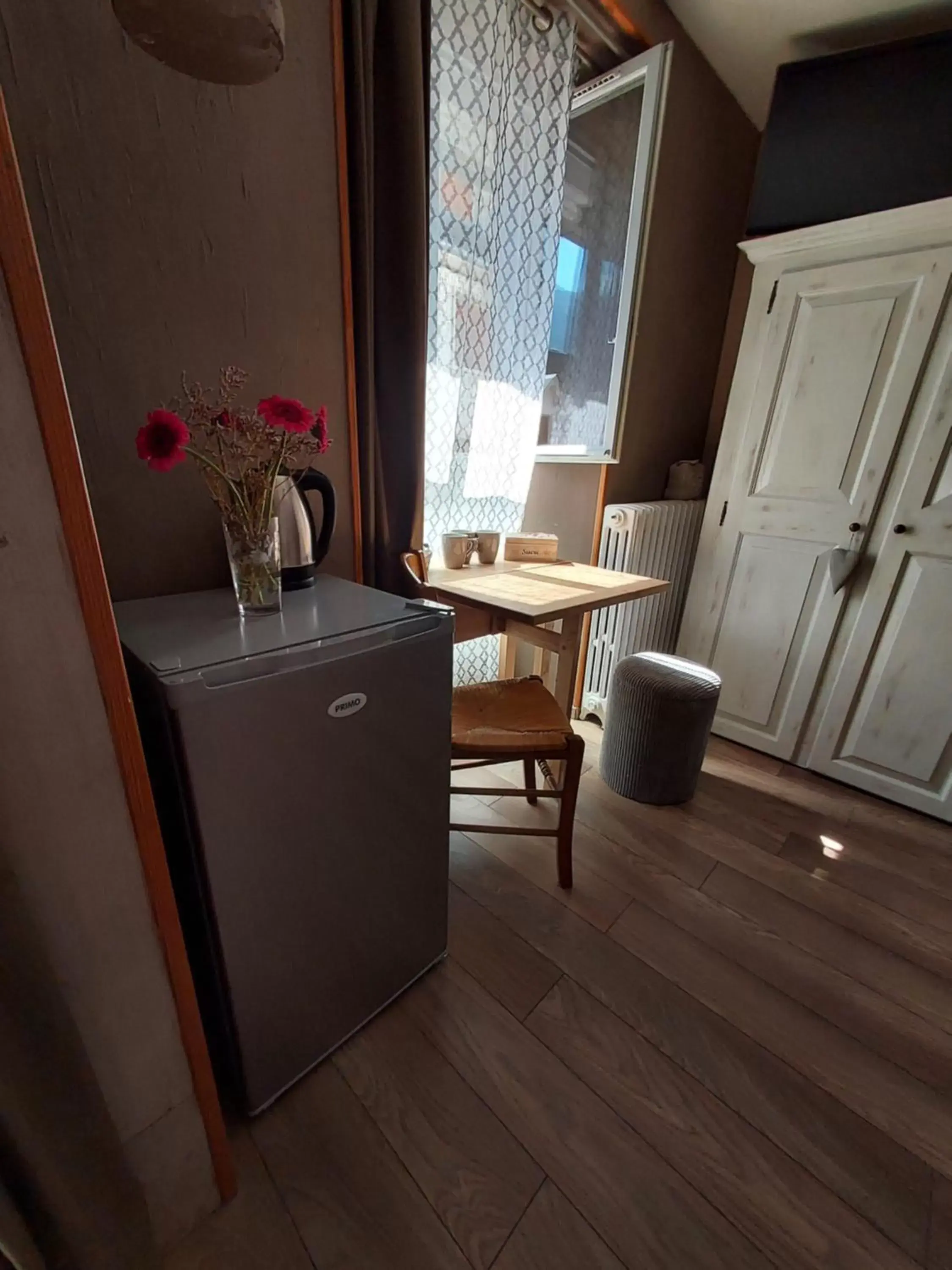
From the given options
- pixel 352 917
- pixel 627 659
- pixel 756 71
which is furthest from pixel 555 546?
pixel 756 71

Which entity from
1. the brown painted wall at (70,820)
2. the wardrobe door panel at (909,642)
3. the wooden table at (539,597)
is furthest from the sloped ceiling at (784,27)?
the brown painted wall at (70,820)

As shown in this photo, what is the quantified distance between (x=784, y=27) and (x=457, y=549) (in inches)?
82.3

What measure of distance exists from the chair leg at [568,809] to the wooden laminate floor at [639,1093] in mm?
75

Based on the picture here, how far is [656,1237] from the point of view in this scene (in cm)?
85

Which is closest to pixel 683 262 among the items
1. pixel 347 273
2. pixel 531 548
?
pixel 531 548

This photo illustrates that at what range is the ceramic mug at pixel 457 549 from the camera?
177 centimetres

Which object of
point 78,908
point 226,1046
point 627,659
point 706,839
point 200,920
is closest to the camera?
point 78,908

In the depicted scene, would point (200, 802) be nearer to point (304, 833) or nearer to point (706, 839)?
point (304, 833)

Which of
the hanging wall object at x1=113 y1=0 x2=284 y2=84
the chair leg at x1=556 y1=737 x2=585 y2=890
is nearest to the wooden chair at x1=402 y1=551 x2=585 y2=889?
the chair leg at x1=556 y1=737 x2=585 y2=890

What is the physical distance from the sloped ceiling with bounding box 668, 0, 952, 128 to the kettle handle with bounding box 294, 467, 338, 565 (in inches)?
86.3

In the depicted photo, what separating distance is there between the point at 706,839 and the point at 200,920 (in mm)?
1561

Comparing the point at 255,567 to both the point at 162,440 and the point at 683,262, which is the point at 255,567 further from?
the point at 683,262

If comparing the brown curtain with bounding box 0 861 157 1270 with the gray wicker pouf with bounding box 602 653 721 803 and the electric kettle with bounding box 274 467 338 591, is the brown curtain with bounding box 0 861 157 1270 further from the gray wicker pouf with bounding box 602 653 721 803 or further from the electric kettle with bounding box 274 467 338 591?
the gray wicker pouf with bounding box 602 653 721 803

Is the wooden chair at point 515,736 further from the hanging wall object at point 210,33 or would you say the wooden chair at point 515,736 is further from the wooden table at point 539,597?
the hanging wall object at point 210,33
